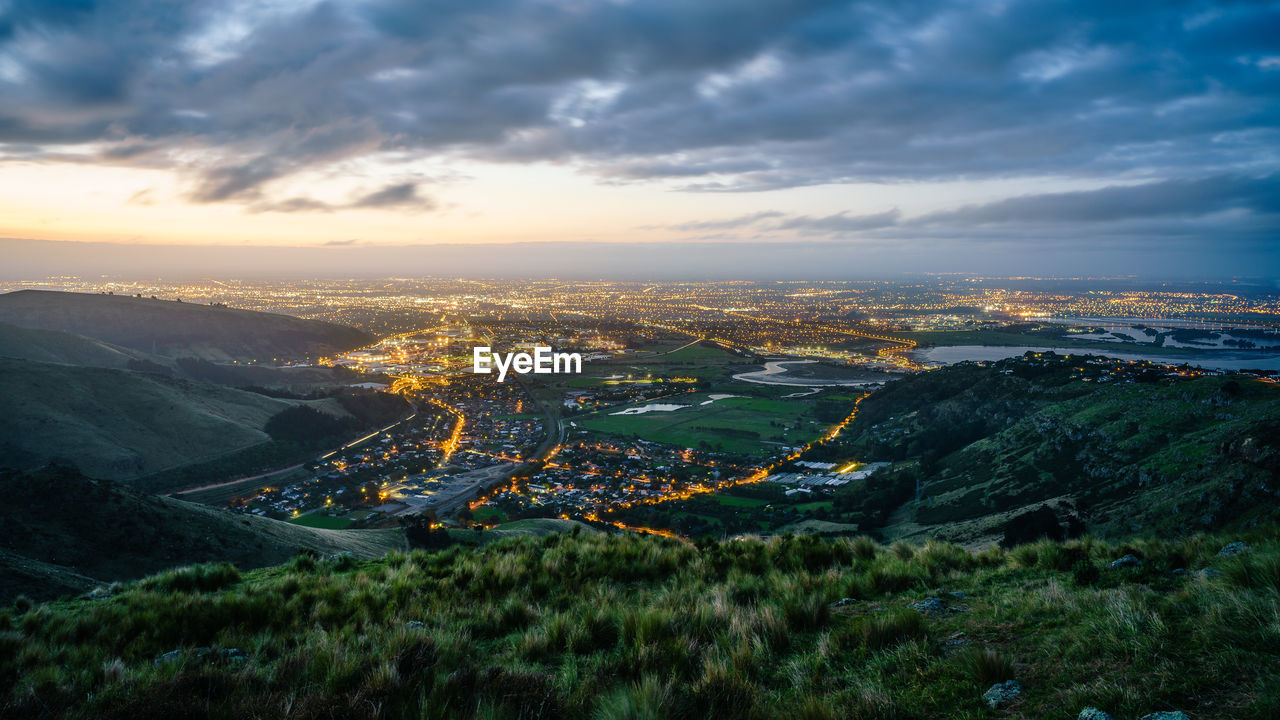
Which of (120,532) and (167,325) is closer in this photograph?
(120,532)

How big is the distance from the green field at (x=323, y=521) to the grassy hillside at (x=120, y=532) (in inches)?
637

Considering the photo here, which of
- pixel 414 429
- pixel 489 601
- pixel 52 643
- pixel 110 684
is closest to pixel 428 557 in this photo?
pixel 489 601

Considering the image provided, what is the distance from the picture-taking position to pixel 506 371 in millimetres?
105125

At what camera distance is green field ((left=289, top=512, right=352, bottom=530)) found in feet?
117

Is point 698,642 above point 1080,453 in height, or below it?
above

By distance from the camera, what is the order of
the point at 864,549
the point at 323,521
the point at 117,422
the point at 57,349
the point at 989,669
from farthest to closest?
the point at 57,349 → the point at 117,422 → the point at 323,521 → the point at 864,549 → the point at 989,669

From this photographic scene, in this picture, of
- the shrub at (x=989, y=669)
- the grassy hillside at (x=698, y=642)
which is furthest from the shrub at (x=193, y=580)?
the shrub at (x=989, y=669)

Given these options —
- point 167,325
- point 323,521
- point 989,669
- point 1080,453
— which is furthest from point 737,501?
point 167,325

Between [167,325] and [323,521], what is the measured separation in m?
111

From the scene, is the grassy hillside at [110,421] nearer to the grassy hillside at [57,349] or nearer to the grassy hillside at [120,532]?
the grassy hillside at [57,349]

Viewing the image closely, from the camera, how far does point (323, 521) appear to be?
3694 centimetres

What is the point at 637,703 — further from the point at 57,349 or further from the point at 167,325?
the point at 167,325

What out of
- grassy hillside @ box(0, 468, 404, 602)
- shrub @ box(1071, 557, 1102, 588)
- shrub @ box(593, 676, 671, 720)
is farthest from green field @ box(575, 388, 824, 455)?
shrub @ box(593, 676, 671, 720)

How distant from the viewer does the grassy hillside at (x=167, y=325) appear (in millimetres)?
108188
